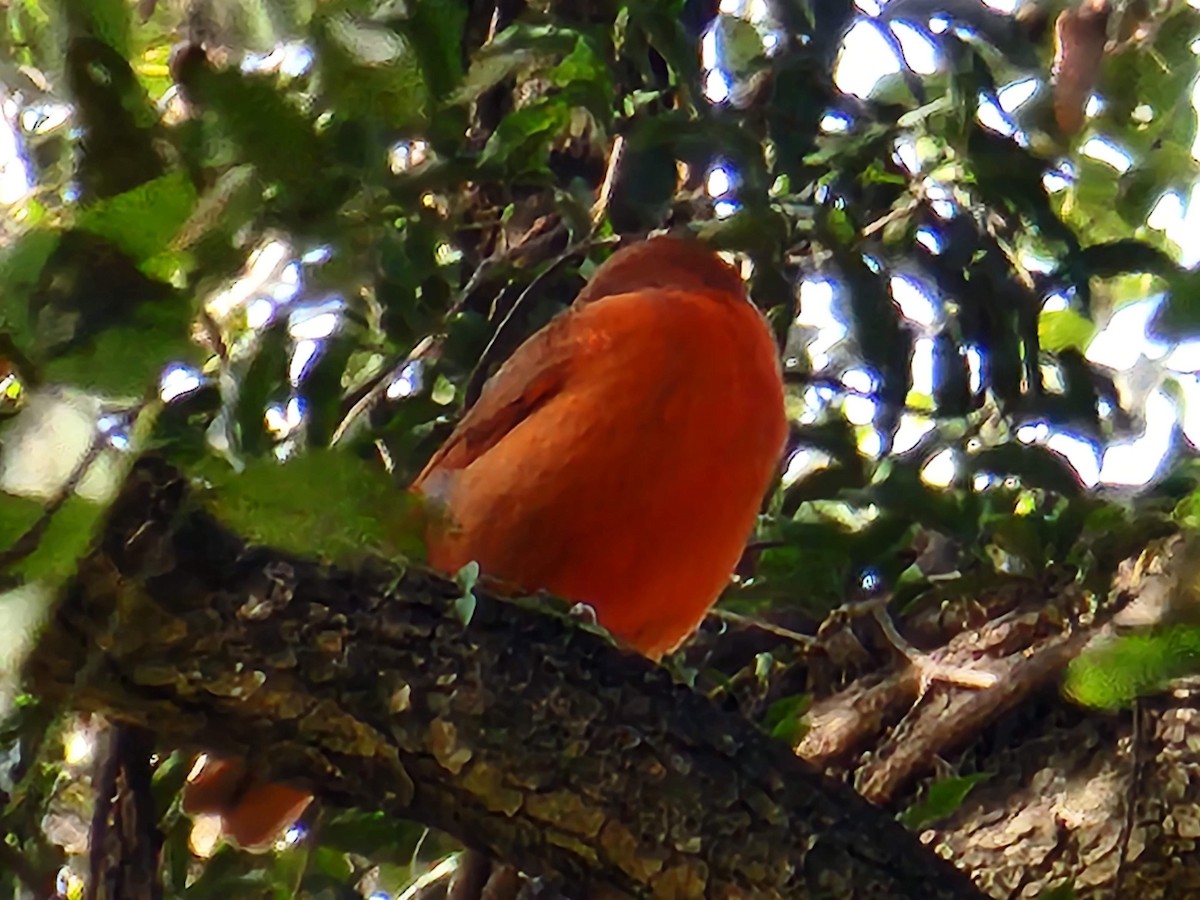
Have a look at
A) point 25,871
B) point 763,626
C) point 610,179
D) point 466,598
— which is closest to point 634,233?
point 610,179

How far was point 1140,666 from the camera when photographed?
0.72 metres

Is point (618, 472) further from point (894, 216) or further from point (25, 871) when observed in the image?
point (25, 871)

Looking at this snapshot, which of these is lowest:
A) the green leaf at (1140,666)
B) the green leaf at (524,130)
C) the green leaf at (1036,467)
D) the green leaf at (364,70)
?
the green leaf at (1036,467)

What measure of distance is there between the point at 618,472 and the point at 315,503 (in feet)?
1.76

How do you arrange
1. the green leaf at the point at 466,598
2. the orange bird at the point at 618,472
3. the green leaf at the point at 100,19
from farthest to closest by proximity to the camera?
the orange bird at the point at 618,472 < the green leaf at the point at 466,598 < the green leaf at the point at 100,19

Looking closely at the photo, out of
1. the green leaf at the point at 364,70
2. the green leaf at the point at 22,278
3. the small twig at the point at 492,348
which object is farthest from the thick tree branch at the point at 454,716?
the small twig at the point at 492,348

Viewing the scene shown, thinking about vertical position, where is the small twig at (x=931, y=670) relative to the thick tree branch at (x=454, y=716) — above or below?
below

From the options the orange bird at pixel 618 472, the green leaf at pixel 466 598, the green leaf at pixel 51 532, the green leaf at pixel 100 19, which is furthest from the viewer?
the orange bird at pixel 618 472

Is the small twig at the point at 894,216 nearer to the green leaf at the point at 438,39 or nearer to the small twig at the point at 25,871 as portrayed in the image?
the green leaf at the point at 438,39

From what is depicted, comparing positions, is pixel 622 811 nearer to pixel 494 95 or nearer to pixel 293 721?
pixel 293 721

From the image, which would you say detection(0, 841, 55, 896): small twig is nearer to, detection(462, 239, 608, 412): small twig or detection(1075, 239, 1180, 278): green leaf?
detection(462, 239, 608, 412): small twig

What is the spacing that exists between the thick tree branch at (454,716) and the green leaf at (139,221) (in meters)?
0.12

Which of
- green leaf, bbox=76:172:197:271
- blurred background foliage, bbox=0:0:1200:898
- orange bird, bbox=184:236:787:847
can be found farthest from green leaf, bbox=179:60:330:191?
orange bird, bbox=184:236:787:847

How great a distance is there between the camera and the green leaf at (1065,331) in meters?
1.19
